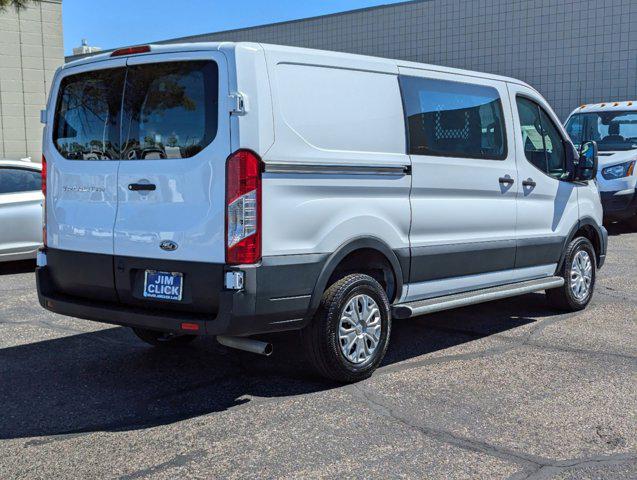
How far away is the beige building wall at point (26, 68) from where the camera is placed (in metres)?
17.4

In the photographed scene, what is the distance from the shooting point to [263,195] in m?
4.34

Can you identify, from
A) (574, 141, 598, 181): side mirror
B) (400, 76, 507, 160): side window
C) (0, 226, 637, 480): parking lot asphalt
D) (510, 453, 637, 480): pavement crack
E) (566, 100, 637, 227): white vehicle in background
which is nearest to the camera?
(510, 453, 637, 480): pavement crack

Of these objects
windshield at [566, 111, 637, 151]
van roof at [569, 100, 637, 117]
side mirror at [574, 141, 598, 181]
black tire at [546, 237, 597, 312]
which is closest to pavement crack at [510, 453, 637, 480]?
black tire at [546, 237, 597, 312]

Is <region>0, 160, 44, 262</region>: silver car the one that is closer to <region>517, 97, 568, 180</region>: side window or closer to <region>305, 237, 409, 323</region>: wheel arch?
<region>305, 237, 409, 323</region>: wheel arch

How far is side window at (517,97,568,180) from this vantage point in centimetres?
655

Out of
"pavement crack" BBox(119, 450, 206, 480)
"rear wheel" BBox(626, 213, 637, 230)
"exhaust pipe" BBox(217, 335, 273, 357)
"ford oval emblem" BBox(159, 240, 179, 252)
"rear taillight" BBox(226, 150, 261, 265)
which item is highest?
"rear taillight" BBox(226, 150, 261, 265)

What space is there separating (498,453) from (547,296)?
3.67 meters

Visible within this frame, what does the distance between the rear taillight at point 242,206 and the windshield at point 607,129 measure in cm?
1060

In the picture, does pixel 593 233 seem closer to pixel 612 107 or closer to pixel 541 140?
pixel 541 140

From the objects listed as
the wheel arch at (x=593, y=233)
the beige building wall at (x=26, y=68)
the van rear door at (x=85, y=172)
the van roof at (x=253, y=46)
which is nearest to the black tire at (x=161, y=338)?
the van rear door at (x=85, y=172)

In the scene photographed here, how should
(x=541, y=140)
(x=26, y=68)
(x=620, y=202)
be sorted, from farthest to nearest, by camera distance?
(x=26, y=68), (x=620, y=202), (x=541, y=140)

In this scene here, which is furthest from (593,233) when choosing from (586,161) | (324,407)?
(324,407)

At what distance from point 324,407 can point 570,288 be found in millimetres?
3489

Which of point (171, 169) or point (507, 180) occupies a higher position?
point (171, 169)
